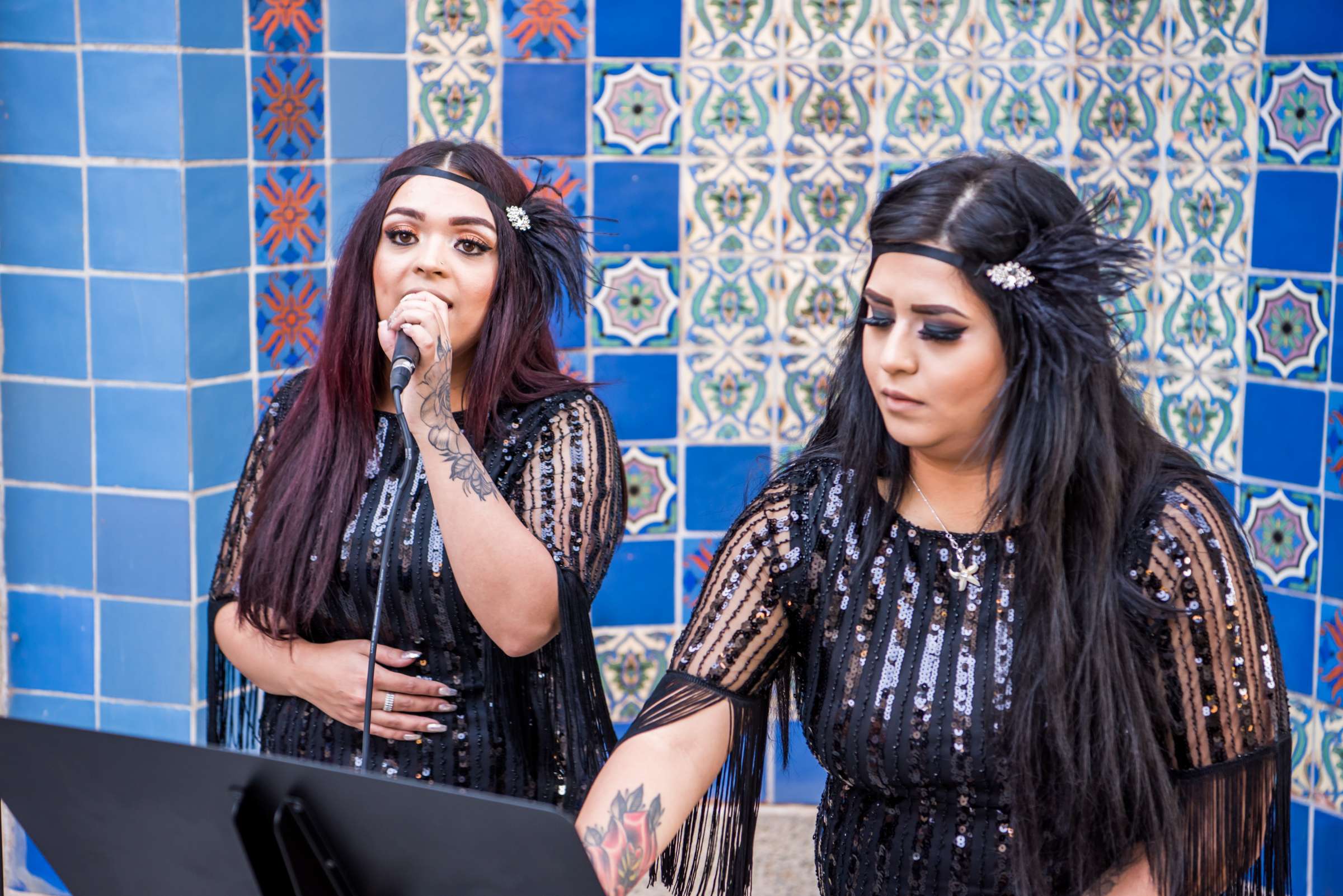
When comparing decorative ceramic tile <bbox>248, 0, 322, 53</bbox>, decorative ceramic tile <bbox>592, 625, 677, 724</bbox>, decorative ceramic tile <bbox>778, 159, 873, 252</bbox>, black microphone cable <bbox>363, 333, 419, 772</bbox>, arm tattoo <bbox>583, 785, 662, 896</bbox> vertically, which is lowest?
decorative ceramic tile <bbox>592, 625, 677, 724</bbox>

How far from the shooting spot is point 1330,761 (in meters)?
2.96

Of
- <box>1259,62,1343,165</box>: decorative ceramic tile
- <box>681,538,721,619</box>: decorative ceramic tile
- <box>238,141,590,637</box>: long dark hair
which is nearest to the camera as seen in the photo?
<box>238,141,590,637</box>: long dark hair

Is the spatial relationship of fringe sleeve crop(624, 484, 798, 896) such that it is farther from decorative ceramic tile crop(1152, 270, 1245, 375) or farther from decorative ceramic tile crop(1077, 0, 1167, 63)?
decorative ceramic tile crop(1077, 0, 1167, 63)

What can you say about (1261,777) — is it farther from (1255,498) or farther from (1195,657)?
(1255,498)

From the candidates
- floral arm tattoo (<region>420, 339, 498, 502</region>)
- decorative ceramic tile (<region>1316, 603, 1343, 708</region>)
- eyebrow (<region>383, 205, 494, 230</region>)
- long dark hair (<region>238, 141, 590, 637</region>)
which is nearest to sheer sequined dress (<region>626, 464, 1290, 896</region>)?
floral arm tattoo (<region>420, 339, 498, 502</region>)

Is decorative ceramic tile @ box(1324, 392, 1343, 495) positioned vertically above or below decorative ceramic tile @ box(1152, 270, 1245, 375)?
below

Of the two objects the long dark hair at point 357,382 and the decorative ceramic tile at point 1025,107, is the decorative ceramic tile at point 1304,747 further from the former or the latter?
the long dark hair at point 357,382

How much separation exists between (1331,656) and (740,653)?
1727 mm

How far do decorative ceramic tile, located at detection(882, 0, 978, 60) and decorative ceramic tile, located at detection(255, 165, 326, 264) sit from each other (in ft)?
4.44

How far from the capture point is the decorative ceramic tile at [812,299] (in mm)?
3436

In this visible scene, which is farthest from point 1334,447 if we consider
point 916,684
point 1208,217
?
point 916,684

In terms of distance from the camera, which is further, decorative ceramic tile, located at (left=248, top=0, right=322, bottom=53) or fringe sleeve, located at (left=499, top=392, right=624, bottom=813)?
decorative ceramic tile, located at (left=248, top=0, right=322, bottom=53)

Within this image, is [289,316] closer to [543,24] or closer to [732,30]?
[543,24]

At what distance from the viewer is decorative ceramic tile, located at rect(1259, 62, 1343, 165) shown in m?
2.90
